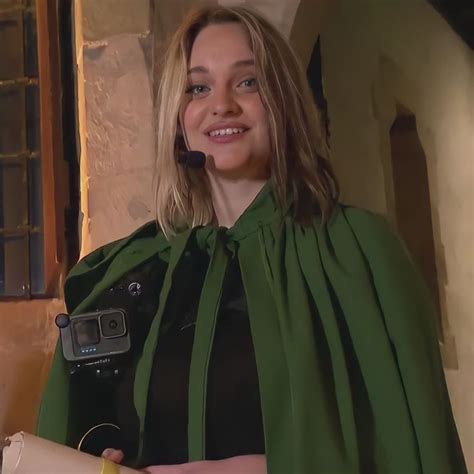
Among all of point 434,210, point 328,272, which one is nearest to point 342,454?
point 328,272

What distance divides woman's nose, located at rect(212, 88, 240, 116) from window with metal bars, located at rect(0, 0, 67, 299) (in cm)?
44

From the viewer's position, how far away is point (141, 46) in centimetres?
→ 139

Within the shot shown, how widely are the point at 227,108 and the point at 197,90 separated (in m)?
0.08

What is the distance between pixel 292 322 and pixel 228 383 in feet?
0.32

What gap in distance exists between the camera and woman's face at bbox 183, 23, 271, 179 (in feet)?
3.45

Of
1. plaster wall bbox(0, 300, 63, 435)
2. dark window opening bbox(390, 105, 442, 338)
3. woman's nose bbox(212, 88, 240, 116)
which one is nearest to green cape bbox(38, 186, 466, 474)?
woman's nose bbox(212, 88, 240, 116)

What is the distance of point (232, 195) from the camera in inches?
43.3

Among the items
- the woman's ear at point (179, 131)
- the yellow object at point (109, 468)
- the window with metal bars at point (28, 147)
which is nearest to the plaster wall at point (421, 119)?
the window with metal bars at point (28, 147)

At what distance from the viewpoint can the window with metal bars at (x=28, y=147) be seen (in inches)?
55.1

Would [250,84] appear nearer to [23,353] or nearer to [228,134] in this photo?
[228,134]

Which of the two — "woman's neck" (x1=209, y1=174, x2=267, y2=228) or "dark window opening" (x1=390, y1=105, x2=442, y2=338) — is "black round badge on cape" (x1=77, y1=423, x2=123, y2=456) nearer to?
"woman's neck" (x1=209, y1=174, x2=267, y2=228)

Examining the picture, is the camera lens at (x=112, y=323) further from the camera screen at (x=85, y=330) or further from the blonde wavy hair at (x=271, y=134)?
the blonde wavy hair at (x=271, y=134)

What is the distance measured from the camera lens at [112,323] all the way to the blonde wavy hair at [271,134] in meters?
0.16

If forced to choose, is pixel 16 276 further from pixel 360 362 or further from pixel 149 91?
pixel 360 362
